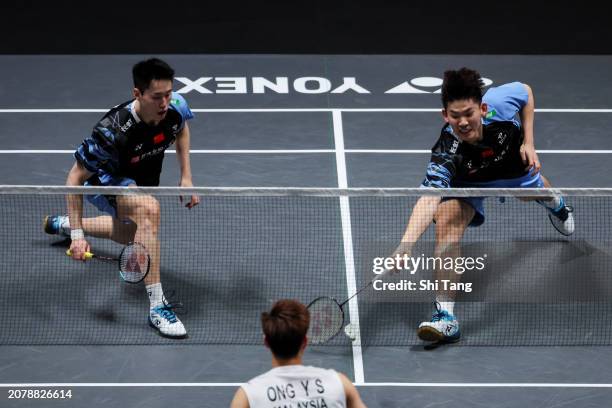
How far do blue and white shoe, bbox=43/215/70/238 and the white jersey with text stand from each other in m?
4.06

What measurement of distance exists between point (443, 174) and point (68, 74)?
5.73 meters

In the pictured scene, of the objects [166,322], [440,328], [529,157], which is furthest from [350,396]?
[529,157]

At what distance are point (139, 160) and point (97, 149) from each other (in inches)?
17.1

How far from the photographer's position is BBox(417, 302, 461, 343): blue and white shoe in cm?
752

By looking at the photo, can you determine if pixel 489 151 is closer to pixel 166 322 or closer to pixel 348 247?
pixel 348 247

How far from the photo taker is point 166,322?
25.3 feet

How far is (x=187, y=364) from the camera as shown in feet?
24.3

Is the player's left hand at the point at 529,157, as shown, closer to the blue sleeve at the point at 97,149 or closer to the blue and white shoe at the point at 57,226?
the blue sleeve at the point at 97,149

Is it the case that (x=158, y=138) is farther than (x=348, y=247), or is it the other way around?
(x=348, y=247)

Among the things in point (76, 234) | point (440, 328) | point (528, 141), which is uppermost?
point (528, 141)

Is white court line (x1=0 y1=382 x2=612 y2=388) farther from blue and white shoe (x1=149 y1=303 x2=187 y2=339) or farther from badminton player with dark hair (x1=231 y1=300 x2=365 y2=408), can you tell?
badminton player with dark hair (x1=231 y1=300 x2=365 y2=408)
